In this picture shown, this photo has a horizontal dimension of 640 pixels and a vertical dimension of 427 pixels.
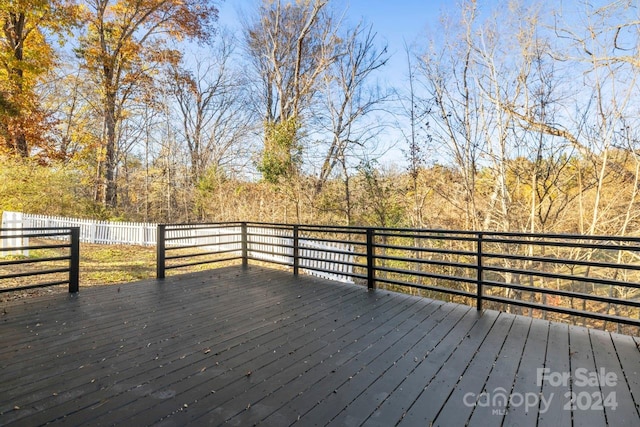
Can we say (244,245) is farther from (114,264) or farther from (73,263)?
(114,264)

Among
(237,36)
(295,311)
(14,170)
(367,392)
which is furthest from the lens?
(237,36)

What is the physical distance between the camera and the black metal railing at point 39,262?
137 inches

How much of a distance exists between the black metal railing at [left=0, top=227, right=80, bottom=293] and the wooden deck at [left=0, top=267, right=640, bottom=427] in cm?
36

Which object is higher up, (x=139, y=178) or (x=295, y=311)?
(x=139, y=178)

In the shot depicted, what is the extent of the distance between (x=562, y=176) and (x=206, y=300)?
19.4 feet

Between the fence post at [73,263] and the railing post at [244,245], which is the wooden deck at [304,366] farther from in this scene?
Result: the railing post at [244,245]

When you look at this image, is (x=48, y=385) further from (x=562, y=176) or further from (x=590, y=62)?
(x=590, y=62)

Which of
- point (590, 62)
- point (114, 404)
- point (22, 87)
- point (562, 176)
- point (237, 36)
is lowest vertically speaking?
point (114, 404)

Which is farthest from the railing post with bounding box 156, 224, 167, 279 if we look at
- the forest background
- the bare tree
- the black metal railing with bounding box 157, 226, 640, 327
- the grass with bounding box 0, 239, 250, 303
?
the bare tree

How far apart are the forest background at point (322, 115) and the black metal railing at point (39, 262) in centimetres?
299

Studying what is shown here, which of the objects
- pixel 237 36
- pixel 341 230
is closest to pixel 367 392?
pixel 341 230

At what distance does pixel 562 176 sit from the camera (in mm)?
5434

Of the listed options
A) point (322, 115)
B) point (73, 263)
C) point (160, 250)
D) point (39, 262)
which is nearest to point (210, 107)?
point (322, 115)

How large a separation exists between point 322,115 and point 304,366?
29.5 feet
